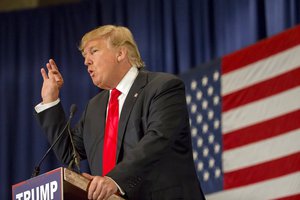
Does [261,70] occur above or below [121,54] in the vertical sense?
below

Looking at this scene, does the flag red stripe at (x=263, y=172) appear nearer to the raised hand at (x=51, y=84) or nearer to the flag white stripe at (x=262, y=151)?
the flag white stripe at (x=262, y=151)

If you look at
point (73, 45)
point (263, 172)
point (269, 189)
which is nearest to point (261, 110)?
point (263, 172)

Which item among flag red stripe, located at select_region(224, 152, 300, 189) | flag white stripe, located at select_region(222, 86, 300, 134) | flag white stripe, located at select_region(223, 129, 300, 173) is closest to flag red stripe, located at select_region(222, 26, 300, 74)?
flag white stripe, located at select_region(222, 86, 300, 134)

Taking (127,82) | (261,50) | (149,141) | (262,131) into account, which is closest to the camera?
(149,141)

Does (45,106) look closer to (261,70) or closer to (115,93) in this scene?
(115,93)

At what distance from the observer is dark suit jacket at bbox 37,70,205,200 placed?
2713 millimetres

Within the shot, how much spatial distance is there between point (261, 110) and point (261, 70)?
0.29 meters

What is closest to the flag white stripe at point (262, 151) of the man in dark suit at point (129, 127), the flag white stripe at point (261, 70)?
the flag white stripe at point (261, 70)

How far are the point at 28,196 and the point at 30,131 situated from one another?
4.25 meters

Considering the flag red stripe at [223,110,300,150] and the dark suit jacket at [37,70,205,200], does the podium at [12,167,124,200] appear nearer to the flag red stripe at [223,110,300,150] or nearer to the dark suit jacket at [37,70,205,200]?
the dark suit jacket at [37,70,205,200]

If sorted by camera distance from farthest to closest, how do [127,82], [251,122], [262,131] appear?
[251,122] < [262,131] < [127,82]

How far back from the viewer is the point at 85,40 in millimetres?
3176

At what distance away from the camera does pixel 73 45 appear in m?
6.80

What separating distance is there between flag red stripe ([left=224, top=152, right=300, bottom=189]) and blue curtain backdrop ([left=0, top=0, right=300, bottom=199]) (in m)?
1.08
